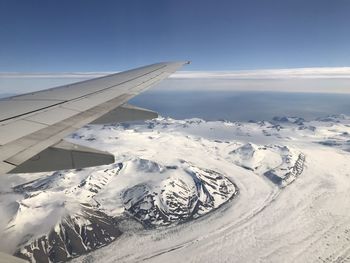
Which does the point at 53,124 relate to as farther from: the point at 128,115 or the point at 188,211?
the point at 188,211

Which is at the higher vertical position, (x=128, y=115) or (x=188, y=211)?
(x=128, y=115)

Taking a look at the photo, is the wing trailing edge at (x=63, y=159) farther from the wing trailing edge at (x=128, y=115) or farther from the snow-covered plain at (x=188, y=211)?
the snow-covered plain at (x=188, y=211)

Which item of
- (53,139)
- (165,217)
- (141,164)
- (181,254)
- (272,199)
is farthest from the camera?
(141,164)

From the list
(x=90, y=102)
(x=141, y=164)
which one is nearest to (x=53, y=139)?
(x=90, y=102)

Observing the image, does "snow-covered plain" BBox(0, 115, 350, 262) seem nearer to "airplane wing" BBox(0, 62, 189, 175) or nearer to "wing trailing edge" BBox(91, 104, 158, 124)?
"wing trailing edge" BBox(91, 104, 158, 124)

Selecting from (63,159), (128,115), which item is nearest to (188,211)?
(128,115)

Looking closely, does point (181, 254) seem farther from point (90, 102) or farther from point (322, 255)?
point (90, 102)

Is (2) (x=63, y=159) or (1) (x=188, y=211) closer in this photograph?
(2) (x=63, y=159)

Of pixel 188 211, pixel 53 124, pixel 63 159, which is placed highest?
pixel 53 124
